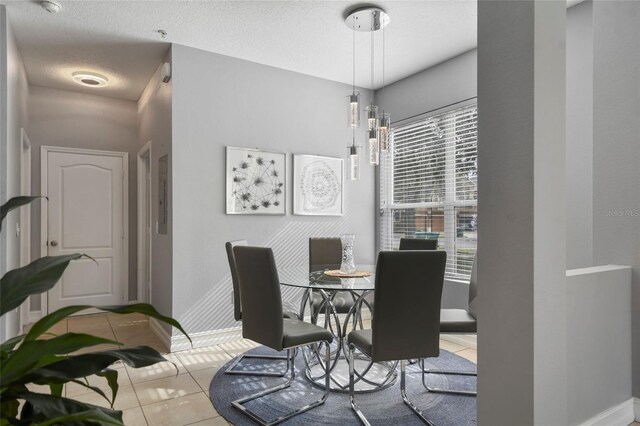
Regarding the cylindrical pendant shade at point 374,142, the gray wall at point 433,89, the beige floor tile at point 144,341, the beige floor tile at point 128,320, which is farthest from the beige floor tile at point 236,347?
the gray wall at point 433,89

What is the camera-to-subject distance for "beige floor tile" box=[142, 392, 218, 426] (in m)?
2.31

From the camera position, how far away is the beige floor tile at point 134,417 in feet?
7.47

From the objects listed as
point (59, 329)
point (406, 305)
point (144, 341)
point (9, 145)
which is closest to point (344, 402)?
point (406, 305)

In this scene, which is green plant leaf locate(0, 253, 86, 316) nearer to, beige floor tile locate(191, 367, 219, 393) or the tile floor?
the tile floor

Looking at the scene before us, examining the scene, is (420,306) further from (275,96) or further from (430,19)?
(275,96)

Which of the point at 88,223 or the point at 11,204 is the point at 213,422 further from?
the point at 88,223

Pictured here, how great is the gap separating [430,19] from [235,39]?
1685 mm

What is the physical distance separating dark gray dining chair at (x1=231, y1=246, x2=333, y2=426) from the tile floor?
30cm

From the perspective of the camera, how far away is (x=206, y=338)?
3.79m

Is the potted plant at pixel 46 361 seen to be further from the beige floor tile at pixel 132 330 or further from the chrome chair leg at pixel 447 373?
the beige floor tile at pixel 132 330

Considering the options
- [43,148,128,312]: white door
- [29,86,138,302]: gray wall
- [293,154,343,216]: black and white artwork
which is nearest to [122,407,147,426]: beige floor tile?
[293,154,343,216]: black and white artwork

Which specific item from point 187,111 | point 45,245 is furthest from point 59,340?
point 45,245

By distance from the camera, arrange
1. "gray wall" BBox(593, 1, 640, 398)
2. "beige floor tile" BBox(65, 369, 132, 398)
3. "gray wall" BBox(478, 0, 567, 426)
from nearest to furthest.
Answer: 1. "gray wall" BBox(478, 0, 567, 426)
2. "gray wall" BBox(593, 1, 640, 398)
3. "beige floor tile" BBox(65, 369, 132, 398)

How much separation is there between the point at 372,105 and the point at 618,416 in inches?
97.7
